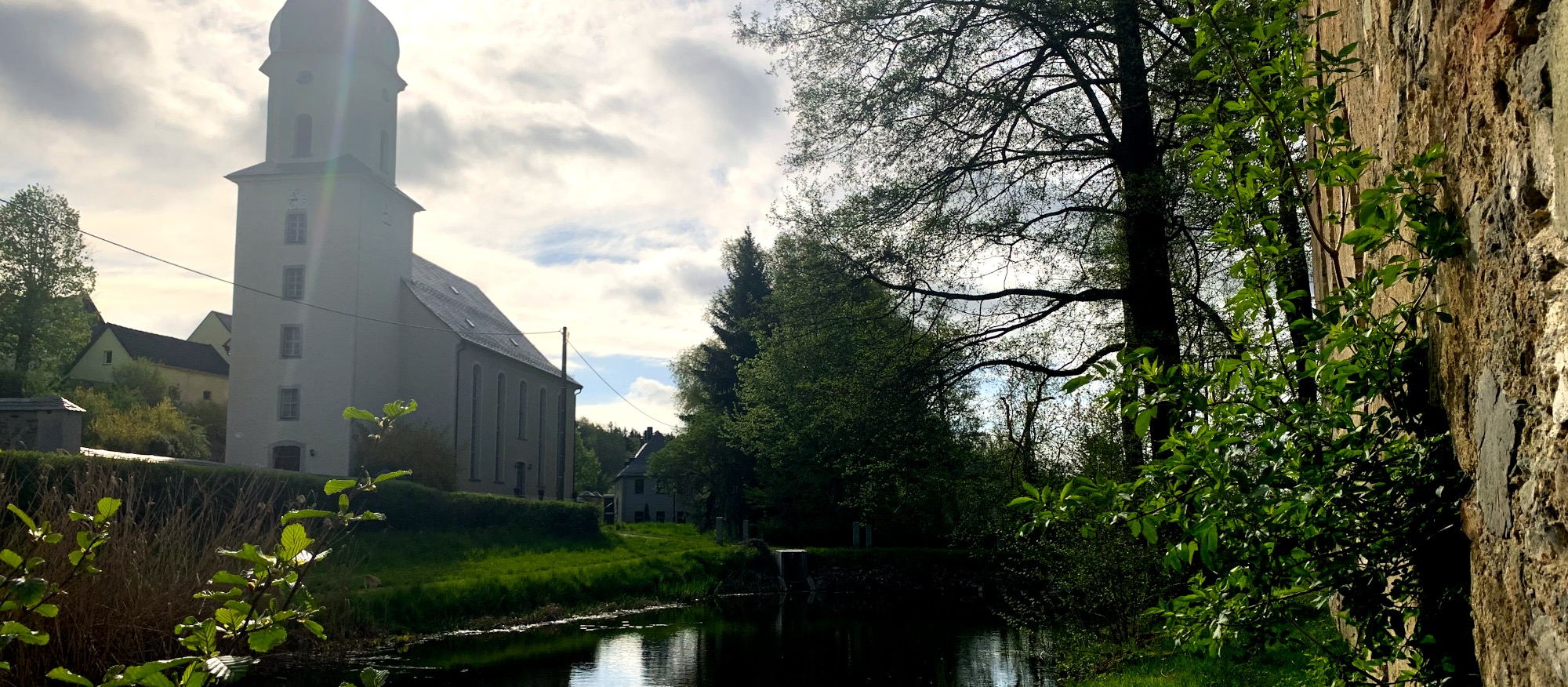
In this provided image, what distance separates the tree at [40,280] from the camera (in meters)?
44.5

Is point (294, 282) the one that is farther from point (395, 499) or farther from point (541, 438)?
point (541, 438)

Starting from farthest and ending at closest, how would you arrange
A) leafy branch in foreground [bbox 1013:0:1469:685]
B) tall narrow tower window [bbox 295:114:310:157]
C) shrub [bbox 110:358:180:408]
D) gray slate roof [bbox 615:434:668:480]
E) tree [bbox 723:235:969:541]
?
gray slate roof [bbox 615:434:668:480], shrub [bbox 110:358:180:408], tall narrow tower window [bbox 295:114:310:157], tree [bbox 723:235:969:541], leafy branch in foreground [bbox 1013:0:1469:685]

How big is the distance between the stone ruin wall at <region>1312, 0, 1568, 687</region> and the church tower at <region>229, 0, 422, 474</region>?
3325 centimetres

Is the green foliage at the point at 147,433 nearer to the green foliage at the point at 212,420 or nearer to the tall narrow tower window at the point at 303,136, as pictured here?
the green foliage at the point at 212,420

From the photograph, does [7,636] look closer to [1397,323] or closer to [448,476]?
[1397,323]

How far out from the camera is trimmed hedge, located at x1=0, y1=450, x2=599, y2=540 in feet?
52.9

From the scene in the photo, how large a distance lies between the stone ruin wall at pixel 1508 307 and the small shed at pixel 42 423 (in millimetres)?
21819

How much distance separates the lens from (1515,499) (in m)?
2.58

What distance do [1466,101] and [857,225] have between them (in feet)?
35.8

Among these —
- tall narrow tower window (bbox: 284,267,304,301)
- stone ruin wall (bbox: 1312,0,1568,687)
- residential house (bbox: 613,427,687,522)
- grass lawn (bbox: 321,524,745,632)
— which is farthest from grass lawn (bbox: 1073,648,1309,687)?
residential house (bbox: 613,427,687,522)

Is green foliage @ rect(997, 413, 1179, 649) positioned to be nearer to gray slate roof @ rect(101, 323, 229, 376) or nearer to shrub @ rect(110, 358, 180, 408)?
shrub @ rect(110, 358, 180, 408)

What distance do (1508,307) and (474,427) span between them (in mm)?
37779

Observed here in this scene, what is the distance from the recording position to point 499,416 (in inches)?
1633

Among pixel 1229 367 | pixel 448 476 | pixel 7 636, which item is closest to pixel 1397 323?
pixel 1229 367
